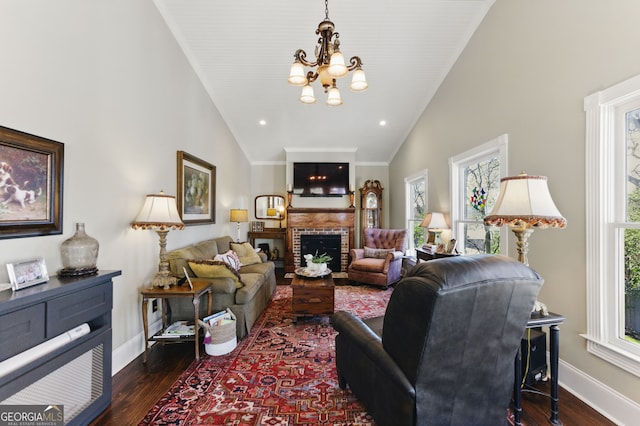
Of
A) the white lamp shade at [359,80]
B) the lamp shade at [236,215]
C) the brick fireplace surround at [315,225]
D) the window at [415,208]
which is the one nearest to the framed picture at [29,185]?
the white lamp shade at [359,80]

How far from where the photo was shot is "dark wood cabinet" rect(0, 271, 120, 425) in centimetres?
135

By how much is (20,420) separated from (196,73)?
3.96 m

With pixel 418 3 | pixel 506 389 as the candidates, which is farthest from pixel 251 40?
pixel 506 389

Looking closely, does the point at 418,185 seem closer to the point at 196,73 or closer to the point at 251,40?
the point at 251,40

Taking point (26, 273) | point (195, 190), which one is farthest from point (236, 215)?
point (26, 273)

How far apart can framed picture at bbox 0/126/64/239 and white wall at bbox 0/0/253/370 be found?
0.07 m

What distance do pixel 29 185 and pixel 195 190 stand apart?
2.28m

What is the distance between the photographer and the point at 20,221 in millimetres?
1693

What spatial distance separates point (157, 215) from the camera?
8.57ft

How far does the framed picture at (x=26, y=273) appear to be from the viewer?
58.2 inches

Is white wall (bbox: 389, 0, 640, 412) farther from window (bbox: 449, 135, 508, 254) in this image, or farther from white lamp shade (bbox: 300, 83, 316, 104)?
white lamp shade (bbox: 300, 83, 316, 104)

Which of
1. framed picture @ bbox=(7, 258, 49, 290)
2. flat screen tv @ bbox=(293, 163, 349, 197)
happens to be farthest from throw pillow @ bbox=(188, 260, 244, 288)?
flat screen tv @ bbox=(293, 163, 349, 197)

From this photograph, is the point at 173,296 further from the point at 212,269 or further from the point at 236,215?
the point at 236,215

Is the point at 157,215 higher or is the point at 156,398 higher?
the point at 157,215
